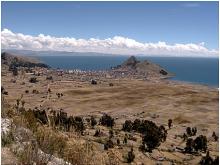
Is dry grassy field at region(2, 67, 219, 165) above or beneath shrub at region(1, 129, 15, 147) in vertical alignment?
beneath

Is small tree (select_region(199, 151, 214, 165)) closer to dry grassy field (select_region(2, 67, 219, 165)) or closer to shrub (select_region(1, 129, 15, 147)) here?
dry grassy field (select_region(2, 67, 219, 165))

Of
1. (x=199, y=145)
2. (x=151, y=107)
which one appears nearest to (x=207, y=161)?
(x=199, y=145)

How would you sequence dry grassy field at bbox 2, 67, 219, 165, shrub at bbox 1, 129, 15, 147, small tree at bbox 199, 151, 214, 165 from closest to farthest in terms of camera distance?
shrub at bbox 1, 129, 15, 147 < small tree at bbox 199, 151, 214, 165 < dry grassy field at bbox 2, 67, 219, 165

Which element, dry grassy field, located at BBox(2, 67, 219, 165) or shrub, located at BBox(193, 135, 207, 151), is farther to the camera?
dry grassy field, located at BBox(2, 67, 219, 165)

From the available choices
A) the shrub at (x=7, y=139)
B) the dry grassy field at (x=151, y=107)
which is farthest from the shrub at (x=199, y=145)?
the shrub at (x=7, y=139)

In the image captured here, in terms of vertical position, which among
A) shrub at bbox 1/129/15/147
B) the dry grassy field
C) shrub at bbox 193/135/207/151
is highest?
shrub at bbox 1/129/15/147

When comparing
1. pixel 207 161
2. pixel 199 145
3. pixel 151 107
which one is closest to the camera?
pixel 207 161

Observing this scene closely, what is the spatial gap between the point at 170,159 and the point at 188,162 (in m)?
1.80

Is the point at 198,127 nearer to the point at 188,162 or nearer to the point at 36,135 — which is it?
the point at 188,162

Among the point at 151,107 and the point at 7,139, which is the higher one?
the point at 7,139

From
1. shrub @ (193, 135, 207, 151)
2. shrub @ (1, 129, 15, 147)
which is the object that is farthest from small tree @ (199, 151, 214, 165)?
shrub @ (1, 129, 15, 147)

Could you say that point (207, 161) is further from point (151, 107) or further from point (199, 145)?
point (151, 107)

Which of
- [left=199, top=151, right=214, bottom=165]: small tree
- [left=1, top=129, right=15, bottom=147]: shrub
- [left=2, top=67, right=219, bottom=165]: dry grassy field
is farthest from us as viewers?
[left=2, top=67, right=219, bottom=165]: dry grassy field

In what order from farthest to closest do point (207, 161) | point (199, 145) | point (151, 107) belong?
point (151, 107)
point (199, 145)
point (207, 161)
